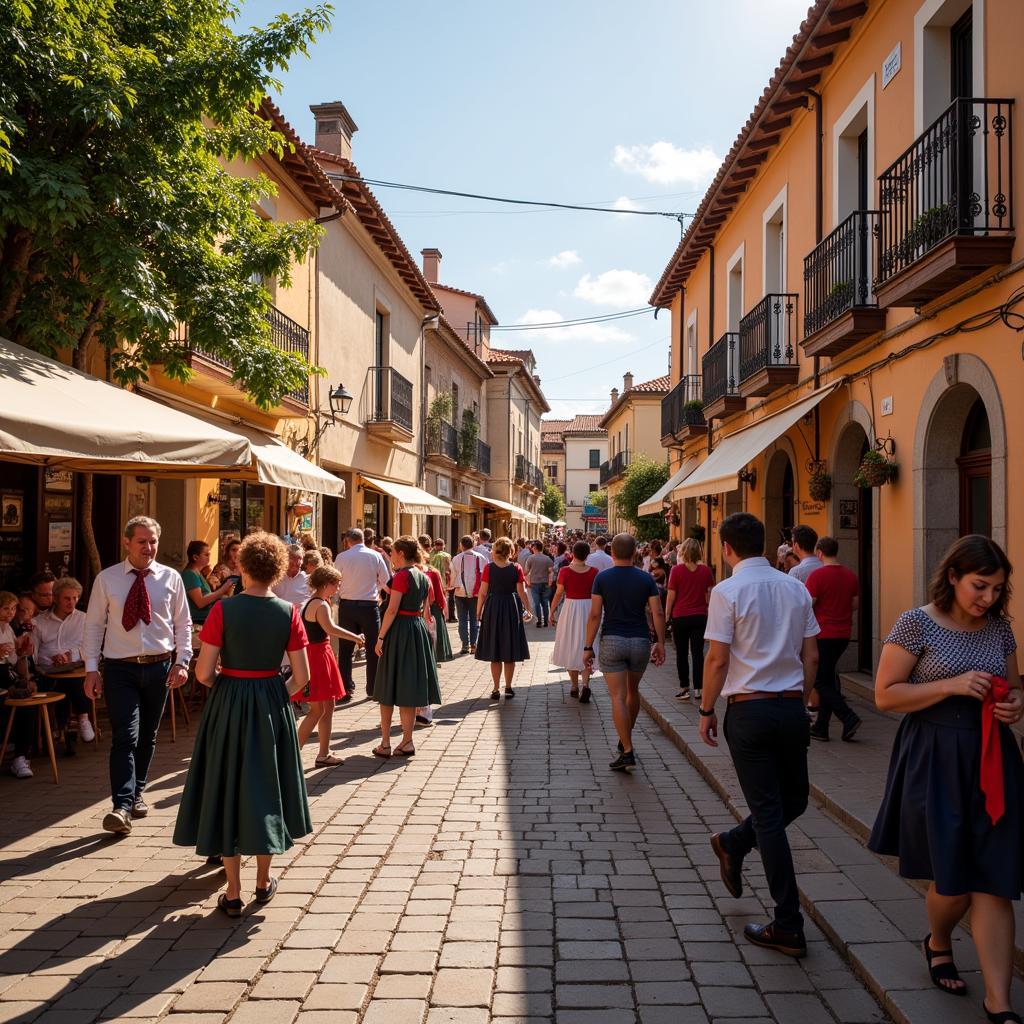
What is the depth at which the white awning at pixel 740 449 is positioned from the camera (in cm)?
1134

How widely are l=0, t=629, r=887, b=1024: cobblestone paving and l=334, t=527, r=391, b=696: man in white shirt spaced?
11.1ft

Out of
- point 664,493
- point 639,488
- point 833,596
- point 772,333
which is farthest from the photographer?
point 639,488

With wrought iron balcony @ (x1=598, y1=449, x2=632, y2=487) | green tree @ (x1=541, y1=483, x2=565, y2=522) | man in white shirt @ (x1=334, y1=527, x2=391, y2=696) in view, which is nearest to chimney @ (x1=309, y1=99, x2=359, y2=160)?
man in white shirt @ (x1=334, y1=527, x2=391, y2=696)

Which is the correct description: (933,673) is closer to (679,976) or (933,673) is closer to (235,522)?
(679,976)

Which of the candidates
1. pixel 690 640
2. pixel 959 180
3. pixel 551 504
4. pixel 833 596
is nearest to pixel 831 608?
pixel 833 596

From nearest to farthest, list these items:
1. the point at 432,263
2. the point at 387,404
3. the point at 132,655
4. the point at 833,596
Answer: the point at 132,655, the point at 833,596, the point at 387,404, the point at 432,263

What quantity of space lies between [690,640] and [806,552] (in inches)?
82.8

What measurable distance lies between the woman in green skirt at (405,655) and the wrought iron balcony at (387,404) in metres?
11.8

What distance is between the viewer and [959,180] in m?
7.32

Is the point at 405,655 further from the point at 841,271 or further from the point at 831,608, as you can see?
the point at 841,271

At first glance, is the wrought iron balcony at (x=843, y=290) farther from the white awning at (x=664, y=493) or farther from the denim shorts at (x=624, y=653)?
the white awning at (x=664, y=493)

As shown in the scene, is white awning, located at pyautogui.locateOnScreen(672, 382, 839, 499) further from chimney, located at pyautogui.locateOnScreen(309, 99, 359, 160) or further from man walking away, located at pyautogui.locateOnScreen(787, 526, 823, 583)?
chimney, located at pyautogui.locateOnScreen(309, 99, 359, 160)

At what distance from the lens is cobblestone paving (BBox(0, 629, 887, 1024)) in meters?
3.52

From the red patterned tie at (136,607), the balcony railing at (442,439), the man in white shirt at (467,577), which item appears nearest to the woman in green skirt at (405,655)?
the red patterned tie at (136,607)
